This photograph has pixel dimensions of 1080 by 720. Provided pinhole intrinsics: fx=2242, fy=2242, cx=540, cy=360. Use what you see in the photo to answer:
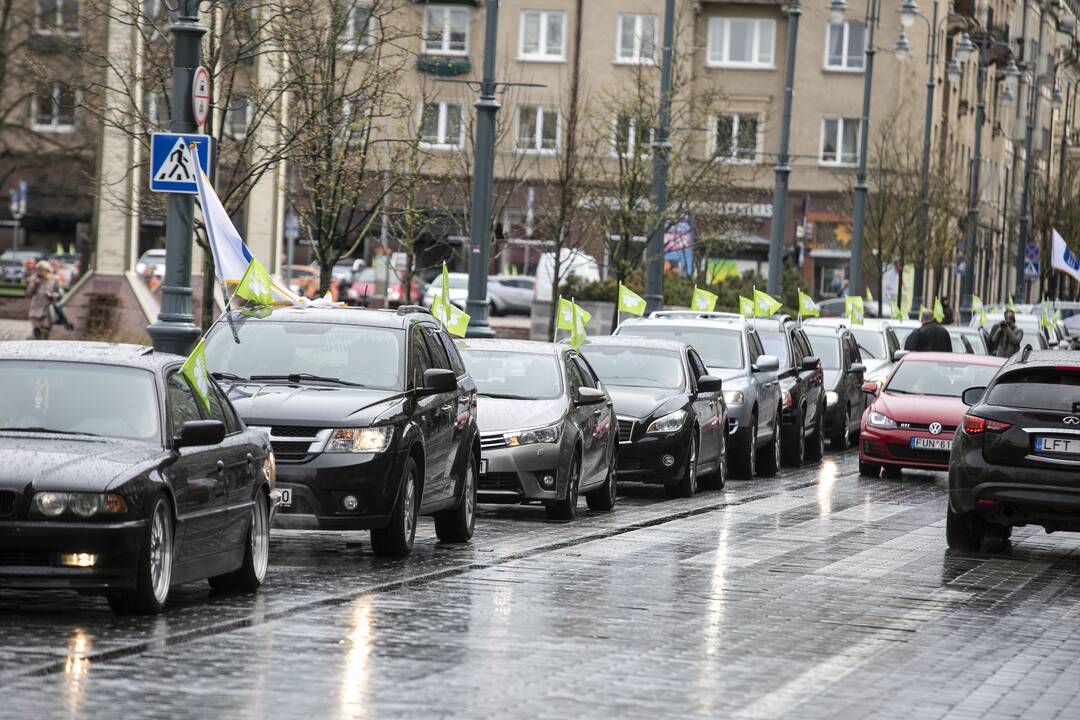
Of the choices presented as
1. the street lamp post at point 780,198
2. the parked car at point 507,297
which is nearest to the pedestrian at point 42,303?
the street lamp post at point 780,198

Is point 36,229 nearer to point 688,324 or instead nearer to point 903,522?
point 688,324

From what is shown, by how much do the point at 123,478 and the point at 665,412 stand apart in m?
11.6

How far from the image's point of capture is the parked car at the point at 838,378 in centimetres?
3175

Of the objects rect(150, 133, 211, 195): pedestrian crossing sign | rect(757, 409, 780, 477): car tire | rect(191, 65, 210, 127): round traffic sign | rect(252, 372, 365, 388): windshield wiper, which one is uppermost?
rect(191, 65, 210, 127): round traffic sign

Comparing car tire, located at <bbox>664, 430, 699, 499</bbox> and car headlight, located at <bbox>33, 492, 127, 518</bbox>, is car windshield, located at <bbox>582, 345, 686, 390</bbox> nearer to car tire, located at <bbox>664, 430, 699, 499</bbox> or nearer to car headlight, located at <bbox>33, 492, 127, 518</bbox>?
car tire, located at <bbox>664, 430, 699, 499</bbox>

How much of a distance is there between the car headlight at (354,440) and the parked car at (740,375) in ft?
36.8

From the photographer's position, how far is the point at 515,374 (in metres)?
19.5

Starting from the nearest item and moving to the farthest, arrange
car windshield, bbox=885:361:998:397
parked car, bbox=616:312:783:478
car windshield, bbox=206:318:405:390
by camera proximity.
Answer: car windshield, bbox=206:318:405:390
parked car, bbox=616:312:783:478
car windshield, bbox=885:361:998:397

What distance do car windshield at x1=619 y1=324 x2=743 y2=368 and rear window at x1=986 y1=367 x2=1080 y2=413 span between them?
368 inches

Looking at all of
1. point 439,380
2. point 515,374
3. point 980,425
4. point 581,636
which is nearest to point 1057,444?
point 980,425

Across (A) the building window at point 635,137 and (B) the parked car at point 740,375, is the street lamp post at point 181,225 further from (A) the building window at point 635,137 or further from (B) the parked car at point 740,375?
(A) the building window at point 635,137

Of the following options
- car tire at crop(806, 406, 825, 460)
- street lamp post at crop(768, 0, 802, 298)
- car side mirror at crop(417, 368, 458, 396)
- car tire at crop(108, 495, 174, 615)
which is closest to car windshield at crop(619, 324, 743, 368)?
car tire at crop(806, 406, 825, 460)

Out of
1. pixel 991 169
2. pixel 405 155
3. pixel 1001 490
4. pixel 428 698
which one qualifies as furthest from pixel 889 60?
pixel 428 698

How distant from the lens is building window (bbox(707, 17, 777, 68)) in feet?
253
